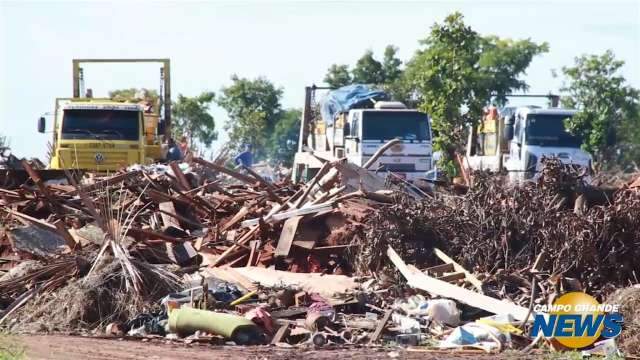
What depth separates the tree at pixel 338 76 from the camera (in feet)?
143

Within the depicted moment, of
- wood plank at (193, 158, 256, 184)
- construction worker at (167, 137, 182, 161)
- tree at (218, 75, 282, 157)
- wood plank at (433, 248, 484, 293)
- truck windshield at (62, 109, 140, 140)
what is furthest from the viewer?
tree at (218, 75, 282, 157)

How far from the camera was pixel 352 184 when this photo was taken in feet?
Answer: 50.0

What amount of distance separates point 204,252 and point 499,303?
459 centimetres

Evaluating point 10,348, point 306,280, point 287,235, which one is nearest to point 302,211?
point 287,235

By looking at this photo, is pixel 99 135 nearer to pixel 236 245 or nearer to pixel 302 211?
pixel 236 245

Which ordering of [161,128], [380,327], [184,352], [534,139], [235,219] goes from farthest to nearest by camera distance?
1. [161,128]
2. [534,139]
3. [235,219]
4. [380,327]
5. [184,352]

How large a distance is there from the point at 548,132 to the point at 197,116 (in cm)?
2054

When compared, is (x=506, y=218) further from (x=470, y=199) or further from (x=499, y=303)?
(x=499, y=303)

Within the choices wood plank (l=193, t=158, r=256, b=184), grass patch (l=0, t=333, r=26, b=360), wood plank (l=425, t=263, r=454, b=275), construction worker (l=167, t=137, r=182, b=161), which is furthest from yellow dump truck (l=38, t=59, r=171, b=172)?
grass patch (l=0, t=333, r=26, b=360)

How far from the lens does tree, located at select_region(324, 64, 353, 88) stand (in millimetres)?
43594

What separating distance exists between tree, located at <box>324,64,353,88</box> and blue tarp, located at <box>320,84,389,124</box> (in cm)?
1347

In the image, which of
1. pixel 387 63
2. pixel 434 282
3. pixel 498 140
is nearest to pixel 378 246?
pixel 434 282

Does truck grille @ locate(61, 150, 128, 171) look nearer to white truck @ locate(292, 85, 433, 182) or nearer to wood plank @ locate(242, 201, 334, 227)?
white truck @ locate(292, 85, 433, 182)

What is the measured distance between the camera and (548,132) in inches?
1089
